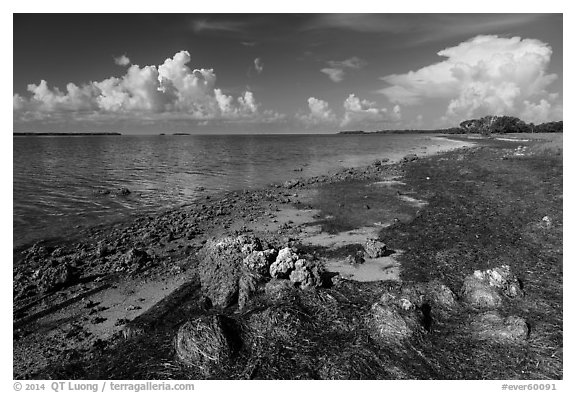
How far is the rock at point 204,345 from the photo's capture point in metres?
9.60

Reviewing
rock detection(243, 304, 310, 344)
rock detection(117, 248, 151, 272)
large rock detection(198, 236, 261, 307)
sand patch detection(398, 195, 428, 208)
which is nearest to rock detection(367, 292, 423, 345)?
rock detection(243, 304, 310, 344)

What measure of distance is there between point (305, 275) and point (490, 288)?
23.9ft

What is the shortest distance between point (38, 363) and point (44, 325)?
243cm

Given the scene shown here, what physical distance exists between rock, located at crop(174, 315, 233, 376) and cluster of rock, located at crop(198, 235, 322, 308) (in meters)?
2.16

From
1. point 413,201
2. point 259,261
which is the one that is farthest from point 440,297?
point 413,201

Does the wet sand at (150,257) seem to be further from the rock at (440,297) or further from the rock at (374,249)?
the rock at (440,297)

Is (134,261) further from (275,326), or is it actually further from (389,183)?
(389,183)

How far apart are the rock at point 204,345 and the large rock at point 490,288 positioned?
933cm

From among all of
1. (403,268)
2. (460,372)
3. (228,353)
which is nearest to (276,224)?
(403,268)

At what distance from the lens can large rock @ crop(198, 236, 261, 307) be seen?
12688mm

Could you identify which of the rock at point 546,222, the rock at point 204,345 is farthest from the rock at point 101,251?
the rock at point 546,222

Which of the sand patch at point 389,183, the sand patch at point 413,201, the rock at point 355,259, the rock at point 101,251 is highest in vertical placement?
the sand patch at point 389,183

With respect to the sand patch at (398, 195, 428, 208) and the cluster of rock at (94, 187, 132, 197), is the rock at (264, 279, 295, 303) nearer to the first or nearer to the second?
the sand patch at (398, 195, 428, 208)
